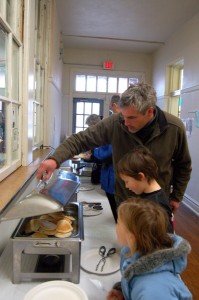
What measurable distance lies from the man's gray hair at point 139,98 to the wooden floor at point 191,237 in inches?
59.3

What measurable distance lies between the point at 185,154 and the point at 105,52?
517 cm

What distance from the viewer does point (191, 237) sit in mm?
2986

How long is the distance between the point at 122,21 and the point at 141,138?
3674mm

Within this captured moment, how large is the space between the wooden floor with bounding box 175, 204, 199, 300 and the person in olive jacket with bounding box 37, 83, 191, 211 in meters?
0.91

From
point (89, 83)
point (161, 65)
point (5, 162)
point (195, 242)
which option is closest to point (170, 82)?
point (161, 65)

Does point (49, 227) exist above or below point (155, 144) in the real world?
below

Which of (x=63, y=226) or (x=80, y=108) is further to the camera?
(x=80, y=108)

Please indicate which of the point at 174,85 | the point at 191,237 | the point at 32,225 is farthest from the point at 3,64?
the point at 174,85

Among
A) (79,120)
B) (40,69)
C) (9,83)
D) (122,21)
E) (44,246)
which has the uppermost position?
(122,21)

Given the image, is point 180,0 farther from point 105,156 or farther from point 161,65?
point 105,156

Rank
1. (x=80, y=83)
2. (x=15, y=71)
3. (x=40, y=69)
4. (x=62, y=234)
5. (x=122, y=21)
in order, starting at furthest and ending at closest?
(x=80, y=83) < (x=122, y=21) < (x=40, y=69) < (x=15, y=71) < (x=62, y=234)

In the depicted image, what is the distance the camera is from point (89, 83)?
634 cm

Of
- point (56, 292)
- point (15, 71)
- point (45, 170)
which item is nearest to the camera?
point (56, 292)

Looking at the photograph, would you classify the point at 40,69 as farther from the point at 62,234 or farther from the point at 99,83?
the point at 99,83
